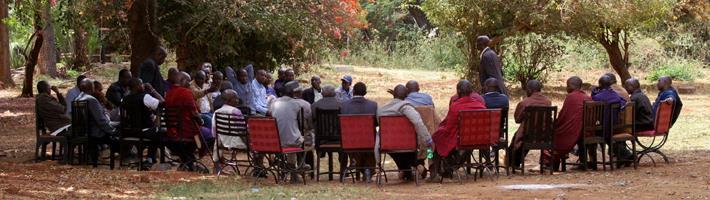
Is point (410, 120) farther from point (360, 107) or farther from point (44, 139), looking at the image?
point (44, 139)

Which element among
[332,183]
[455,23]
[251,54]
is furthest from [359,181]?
[455,23]

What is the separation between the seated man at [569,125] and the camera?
1326 centimetres

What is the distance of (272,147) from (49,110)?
359 centimetres

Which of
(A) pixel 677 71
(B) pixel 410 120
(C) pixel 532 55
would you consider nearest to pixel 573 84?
(B) pixel 410 120

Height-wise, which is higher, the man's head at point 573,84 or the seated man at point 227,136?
the man's head at point 573,84

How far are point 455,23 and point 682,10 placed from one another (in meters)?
8.29

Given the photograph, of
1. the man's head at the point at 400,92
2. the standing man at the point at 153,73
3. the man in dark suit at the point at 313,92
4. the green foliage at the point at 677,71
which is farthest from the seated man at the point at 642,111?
the green foliage at the point at 677,71

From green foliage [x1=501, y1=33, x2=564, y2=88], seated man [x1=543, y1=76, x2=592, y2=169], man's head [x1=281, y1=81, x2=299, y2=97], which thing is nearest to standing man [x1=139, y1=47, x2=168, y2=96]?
man's head [x1=281, y1=81, x2=299, y2=97]

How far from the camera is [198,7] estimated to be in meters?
21.6

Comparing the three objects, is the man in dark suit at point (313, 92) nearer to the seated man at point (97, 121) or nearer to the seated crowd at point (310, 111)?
the seated crowd at point (310, 111)

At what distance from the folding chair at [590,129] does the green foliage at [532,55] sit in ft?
59.6

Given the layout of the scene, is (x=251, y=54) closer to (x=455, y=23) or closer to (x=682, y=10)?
(x=455, y=23)

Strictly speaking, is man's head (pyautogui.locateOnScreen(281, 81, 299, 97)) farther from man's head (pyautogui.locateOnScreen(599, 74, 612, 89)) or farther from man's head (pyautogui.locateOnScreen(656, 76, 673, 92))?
man's head (pyautogui.locateOnScreen(656, 76, 673, 92))

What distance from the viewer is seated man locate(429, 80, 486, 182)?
488 inches
